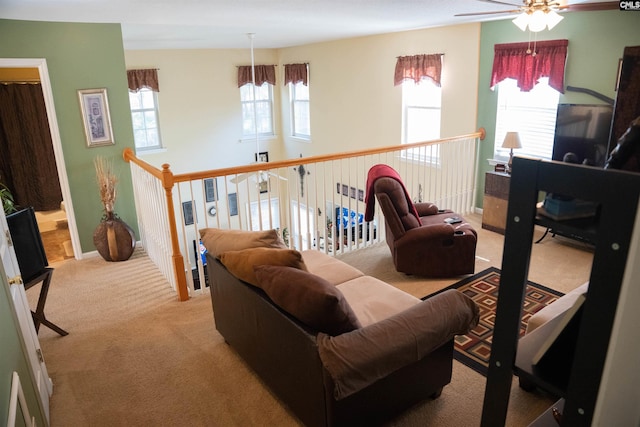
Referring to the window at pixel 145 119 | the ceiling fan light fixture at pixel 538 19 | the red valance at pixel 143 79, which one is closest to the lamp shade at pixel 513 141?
the ceiling fan light fixture at pixel 538 19

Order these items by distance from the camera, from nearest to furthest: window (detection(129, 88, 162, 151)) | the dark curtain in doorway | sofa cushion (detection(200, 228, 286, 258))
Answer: sofa cushion (detection(200, 228, 286, 258)), the dark curtain in doorway, window (detection(129, 88, 162, 151))

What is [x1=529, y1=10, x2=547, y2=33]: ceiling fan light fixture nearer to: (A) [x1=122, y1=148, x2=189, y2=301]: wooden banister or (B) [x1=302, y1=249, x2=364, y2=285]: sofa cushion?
(B) [x1=302, y1=249, x2=364, y2=285]: sofa cushion

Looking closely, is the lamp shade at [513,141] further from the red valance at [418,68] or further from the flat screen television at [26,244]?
the flat screen television at [26,244]

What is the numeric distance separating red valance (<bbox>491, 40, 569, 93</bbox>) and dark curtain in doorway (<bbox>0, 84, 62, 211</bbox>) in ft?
21.0

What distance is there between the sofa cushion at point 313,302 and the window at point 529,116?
13.2 feet

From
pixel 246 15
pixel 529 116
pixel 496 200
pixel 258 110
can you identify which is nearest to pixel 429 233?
pixel 496 200

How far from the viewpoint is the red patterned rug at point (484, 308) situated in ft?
9.11

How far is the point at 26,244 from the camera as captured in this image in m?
2.81

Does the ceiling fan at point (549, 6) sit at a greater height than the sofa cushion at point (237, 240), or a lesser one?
greater

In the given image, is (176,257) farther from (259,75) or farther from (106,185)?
(259,75)

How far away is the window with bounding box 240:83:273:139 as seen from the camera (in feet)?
29.7

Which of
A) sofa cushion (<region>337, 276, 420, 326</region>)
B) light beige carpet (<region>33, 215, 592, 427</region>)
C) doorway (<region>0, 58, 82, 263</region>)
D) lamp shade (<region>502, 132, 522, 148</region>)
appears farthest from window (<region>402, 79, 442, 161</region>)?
doorway (<region>0, 58, 82, 263</region>)

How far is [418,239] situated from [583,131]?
80.9 inches
